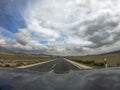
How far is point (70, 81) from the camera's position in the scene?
391 cm

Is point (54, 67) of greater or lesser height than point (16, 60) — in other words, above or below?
below

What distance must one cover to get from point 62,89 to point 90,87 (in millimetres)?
452

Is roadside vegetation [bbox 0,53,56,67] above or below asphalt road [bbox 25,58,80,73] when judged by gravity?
above

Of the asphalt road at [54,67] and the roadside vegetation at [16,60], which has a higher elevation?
the roadside vegetation at [16,60]

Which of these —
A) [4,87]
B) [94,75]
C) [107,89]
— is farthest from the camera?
[94,75]

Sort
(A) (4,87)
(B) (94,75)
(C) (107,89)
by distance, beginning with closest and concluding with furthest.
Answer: (C) (107,89)
(A) (4,87)
(B) (94,75)

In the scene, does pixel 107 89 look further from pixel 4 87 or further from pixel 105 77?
pixel 4 87

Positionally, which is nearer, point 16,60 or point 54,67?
point 16,60

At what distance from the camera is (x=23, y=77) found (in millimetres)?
4285

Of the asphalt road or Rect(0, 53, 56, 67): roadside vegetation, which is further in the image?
Rect(0, 53, 56, 67): roadside vegetation

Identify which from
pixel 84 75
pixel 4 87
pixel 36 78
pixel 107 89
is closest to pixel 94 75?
pixel 84 75

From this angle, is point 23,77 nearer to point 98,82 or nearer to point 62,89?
point 62,89

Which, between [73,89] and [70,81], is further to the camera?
[70,81]

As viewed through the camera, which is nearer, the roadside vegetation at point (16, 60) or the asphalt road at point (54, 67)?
the asphalt road at point (54, 67)
